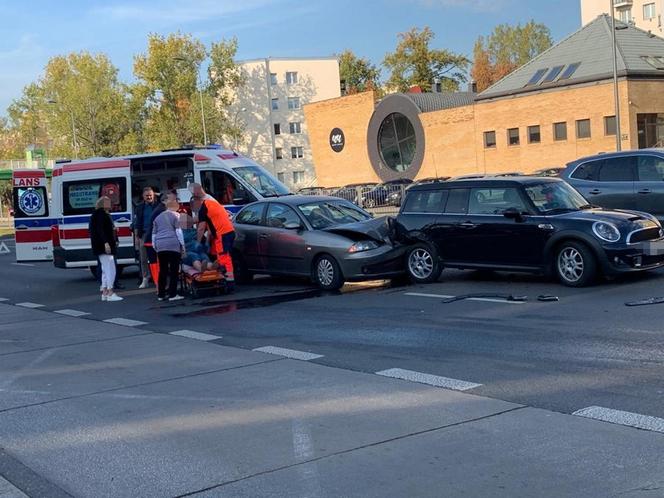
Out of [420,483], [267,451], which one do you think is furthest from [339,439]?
[420,483]

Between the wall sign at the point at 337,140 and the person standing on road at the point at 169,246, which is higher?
the wall sign at the point at 337,140

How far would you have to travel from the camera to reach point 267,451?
564 centimetres

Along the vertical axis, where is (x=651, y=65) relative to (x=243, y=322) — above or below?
above

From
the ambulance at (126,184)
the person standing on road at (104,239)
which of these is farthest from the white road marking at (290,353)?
the ambulance at (126,184)

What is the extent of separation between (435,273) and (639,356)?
612 centimetres

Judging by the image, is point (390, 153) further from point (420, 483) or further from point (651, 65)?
point (420, 483)

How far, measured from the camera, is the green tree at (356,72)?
10831 cm

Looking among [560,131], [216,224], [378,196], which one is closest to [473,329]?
[216,224]

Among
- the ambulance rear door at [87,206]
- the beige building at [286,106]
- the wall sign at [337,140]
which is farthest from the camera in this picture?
the beige building at [286,106]

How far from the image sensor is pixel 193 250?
14.5 metres

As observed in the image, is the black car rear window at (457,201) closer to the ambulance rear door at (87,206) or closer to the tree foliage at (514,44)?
the ambulance rear door at (87,206)

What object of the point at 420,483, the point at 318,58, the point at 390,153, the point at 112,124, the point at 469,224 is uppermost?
the point at 318,58

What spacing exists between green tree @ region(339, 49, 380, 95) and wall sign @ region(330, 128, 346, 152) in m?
44.3

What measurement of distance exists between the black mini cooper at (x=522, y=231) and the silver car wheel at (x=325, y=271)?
1.26 metres
